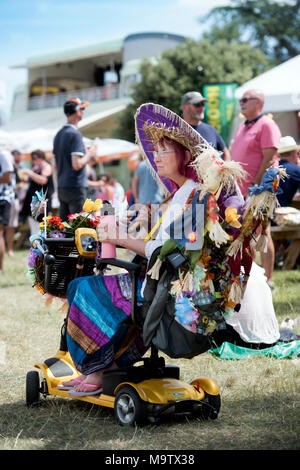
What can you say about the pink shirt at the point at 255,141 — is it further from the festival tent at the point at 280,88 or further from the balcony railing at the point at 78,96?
A: the balcony railing at the point at 78,96

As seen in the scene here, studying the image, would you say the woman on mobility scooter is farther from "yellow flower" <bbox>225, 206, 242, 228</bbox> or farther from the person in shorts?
the person in shorts

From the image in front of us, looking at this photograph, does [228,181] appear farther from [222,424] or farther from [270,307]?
[270,307]

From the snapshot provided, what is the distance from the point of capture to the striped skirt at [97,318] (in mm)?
3209

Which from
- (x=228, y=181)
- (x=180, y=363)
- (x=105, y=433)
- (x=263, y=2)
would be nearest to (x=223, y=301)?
(x=228, y=181)

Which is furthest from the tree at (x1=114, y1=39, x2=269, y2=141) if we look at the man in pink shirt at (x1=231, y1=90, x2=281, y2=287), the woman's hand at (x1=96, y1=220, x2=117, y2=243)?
the woman's hand at (x1=96, y1=220, x2=117, y2=243)

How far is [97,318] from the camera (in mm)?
3223

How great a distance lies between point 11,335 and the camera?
5375 millimetres

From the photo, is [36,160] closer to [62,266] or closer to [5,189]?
[5,189]

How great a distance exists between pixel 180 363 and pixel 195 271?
169 cm

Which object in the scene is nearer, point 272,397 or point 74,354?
point 74,354

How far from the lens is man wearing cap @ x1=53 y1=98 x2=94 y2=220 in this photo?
728 centimetres

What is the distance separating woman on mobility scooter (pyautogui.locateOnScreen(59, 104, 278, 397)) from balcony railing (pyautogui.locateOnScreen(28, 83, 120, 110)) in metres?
30.6

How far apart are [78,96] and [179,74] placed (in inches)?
407

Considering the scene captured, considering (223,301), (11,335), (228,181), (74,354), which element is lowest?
(11,335)
